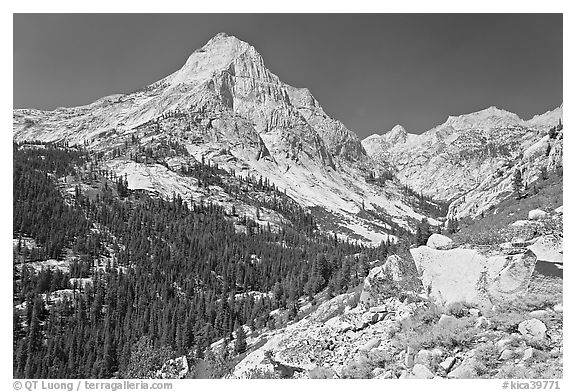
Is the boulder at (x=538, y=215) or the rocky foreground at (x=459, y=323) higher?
the boulder at (x=538, y=215)

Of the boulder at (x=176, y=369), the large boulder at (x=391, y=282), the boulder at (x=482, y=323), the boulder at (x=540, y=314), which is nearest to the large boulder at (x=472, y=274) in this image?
the boulder at (x=540, y=314)

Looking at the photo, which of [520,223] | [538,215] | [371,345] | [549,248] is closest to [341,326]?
[371,345]

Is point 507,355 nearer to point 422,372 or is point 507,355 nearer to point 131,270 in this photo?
point 422,372

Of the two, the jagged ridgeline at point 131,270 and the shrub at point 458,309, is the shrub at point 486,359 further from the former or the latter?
the jagged ridgeline at point 131,270

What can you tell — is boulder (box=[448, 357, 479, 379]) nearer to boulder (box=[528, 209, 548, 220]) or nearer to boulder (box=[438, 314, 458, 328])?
boulder (box=[438, 314, 458, 328])

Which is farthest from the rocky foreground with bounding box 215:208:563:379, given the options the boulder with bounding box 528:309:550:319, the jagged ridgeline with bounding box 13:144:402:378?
the jagged ridgeline with bounding box 13:144:402:378

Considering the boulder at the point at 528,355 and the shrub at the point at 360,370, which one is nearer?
the boulder at the point at 528,355
